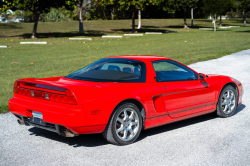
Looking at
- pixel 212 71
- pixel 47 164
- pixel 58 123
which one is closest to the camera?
pixel 47 164

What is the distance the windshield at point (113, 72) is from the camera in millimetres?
4953

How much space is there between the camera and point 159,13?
85.4 metres

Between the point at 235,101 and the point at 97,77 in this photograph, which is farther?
the point at 235,101

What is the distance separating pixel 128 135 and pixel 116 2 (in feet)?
131

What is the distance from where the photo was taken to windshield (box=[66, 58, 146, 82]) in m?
4.95

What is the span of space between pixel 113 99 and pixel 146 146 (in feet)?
2.95

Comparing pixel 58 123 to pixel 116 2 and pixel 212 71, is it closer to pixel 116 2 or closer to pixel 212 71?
pixel 212 71

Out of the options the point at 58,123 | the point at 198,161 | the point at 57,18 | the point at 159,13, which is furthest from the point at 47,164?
the point at 159,13

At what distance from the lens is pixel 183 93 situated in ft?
17.8

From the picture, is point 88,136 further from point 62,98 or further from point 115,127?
point 62,98

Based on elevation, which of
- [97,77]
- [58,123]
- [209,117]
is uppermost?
[97,77]

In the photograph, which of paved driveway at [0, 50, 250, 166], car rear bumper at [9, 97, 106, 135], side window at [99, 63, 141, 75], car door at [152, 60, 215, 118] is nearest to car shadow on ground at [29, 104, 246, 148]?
paved driveway at [0, 50, 250, 166]

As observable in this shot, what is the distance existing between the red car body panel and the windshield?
129 millimetres

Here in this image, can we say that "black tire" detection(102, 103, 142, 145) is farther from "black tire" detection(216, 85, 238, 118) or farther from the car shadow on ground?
"black tire" detection(216, 85, 238, 118)
